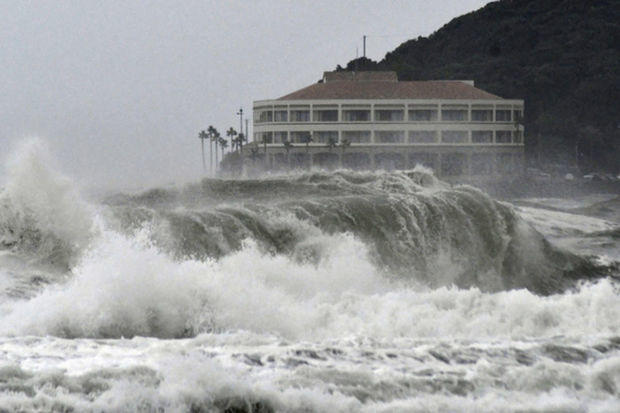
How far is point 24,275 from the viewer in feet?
59.5

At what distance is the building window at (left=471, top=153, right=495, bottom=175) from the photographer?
297 ft

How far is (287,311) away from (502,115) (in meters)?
81.0

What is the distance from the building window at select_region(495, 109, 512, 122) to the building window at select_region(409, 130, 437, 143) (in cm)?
712

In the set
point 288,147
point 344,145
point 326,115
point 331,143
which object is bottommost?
point 288,147

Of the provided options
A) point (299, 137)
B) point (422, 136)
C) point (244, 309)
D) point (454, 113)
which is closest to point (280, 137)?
point (299, 137)

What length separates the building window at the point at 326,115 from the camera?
90.9 m

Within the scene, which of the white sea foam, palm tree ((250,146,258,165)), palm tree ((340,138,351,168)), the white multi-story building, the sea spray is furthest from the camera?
palm tree ((250,146,258,165))

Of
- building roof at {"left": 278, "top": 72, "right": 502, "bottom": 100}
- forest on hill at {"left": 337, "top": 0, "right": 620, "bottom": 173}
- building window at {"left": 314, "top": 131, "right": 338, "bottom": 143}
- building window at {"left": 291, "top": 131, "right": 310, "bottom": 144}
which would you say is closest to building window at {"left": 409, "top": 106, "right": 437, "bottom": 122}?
building roof at {"left": 278, "top": 72, "right": 502, "bottom": 100}

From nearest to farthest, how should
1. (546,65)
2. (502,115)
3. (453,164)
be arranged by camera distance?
1. (453,164)
2. (502,115)
3. (546,65)

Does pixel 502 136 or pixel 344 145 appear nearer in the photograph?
pixel 344 145

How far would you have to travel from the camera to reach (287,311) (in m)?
16.4

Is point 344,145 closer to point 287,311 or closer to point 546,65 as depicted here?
point 546,65

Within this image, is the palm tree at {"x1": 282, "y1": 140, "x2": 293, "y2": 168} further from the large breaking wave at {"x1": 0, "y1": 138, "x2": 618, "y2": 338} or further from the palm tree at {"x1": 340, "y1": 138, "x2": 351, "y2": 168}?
the large breaking wave at {"x1": 0, "y1": 138, "x2": 618, "y2": 338}

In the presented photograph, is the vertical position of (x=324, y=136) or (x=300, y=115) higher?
(x=300, y=115)
